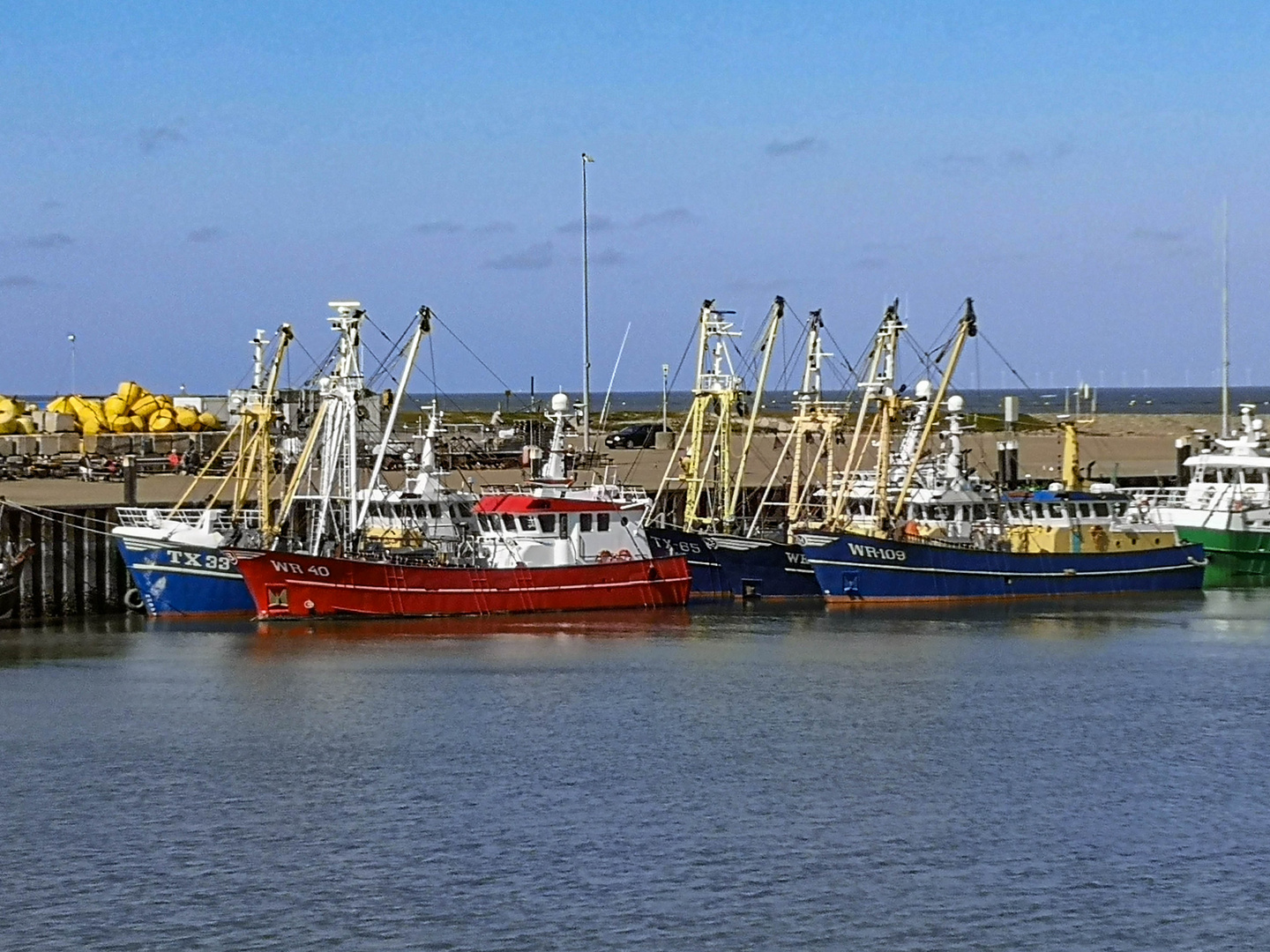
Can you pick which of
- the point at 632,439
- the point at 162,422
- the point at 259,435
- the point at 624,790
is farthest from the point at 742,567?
the point at 632,439

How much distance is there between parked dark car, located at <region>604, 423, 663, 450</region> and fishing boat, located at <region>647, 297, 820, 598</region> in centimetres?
2737

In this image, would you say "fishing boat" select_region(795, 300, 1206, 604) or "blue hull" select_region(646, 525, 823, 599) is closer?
"fishing boat" select_region(795, 300, 1206, 604)

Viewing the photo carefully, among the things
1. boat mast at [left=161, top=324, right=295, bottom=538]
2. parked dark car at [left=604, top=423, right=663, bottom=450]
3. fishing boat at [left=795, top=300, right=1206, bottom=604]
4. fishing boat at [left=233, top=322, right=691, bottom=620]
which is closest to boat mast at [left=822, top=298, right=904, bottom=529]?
fishing boat at [left=795, top=300, right=1206, bottom=604]

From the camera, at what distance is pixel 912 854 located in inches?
1218

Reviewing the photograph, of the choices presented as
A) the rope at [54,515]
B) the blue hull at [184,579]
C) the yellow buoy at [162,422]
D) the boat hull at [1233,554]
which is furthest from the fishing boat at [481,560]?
the yellow buoy at [162,422]

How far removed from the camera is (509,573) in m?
55.5

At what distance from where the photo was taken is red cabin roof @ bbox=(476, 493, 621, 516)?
5622 cm

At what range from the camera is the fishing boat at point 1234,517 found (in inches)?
2672

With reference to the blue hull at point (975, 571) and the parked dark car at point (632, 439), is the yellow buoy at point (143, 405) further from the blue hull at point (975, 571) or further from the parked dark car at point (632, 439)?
the blue hull at point (975, 571)

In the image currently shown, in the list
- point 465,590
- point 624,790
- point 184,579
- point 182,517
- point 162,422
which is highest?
point 162,422

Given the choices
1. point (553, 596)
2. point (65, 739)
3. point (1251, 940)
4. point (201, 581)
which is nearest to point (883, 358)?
point (553, 596)

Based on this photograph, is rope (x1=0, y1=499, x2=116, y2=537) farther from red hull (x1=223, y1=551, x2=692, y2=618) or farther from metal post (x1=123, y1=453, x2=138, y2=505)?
red hull (x1=223, y1=551, x2=692, y2=618)

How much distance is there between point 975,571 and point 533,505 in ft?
43.2

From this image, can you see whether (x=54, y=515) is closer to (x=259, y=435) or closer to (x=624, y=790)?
(x=259, y=435)
